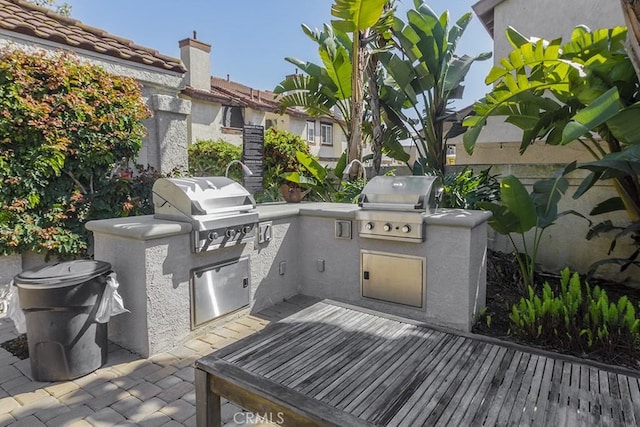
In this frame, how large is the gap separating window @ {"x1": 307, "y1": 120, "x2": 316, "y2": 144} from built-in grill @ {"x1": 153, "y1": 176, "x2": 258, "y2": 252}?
20.2 metres

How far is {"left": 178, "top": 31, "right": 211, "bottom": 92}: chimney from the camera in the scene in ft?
56.9

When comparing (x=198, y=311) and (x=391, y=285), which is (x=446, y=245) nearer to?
(x=391, y=285)

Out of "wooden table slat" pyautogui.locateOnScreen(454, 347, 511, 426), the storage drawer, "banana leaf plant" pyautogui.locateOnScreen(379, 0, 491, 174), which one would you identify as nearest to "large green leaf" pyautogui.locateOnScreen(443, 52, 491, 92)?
"banana leaf plant" pyautogui.locateOnScreen(379, 0, 491, 174)

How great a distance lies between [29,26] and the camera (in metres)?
5.80

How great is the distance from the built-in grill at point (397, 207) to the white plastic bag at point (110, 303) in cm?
282

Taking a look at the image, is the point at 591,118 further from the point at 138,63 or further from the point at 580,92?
the point at 138,63

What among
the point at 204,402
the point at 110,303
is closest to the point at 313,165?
the point at 110,303

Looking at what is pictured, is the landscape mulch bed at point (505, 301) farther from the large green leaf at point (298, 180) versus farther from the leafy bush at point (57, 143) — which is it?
the large green leaf at point (298, 180)

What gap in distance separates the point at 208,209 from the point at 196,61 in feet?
52.0

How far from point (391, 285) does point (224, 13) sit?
10.9 metres

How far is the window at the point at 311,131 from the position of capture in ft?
79.3

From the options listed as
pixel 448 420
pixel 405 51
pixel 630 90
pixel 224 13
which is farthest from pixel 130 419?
pixel 224 13

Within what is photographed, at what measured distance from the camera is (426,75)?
24.2 ft

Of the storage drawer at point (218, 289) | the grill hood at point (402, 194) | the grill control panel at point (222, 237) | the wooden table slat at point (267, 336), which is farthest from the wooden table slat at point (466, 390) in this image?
the storage drawer at point (218, 289)
